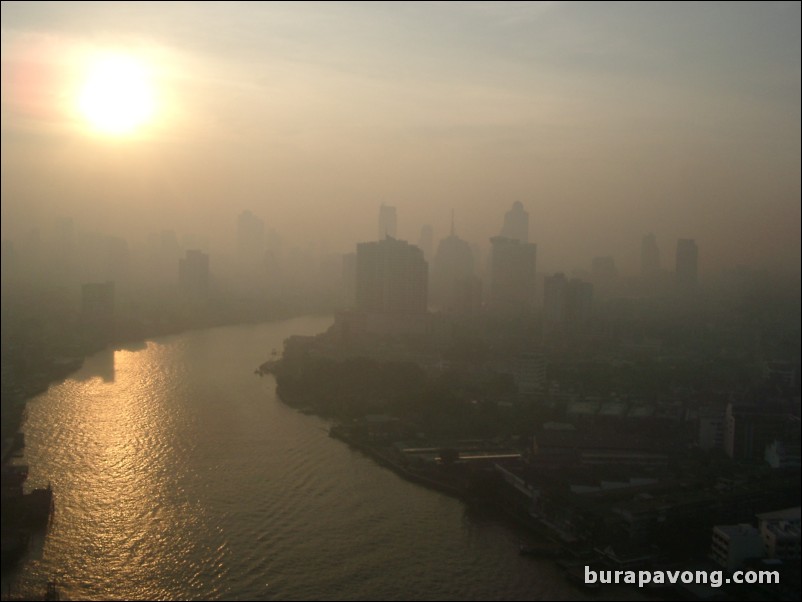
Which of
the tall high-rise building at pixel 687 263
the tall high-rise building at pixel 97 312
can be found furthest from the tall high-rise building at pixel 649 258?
the tall high-rise building at pixel 97 312

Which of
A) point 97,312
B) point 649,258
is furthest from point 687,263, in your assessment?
point 97,312

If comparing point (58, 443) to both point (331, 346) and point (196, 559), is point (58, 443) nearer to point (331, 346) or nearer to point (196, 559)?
point (196, 559)

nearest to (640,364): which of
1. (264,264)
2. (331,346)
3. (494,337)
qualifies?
(494,337)

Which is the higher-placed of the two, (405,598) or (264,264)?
(264,264)

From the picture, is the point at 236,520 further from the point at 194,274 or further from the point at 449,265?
the point at 449,265

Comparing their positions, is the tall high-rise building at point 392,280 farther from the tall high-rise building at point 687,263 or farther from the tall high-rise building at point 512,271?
the tall high-rise building at point 687,263
